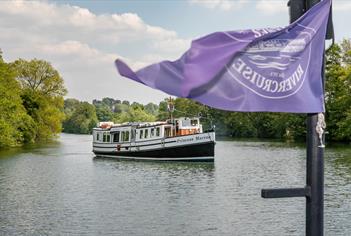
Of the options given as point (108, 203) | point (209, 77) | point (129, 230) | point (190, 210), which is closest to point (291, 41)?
point (209, 77)

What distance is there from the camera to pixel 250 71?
5.32 metres

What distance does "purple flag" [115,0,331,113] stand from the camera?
205 inches

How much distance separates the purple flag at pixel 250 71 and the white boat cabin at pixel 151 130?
41.8 m

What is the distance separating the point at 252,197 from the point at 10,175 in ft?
57.3

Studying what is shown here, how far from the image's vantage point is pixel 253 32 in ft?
17.5

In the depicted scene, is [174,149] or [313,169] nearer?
[313,169]

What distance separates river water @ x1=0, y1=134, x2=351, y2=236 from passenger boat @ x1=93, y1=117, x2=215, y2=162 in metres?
5.02

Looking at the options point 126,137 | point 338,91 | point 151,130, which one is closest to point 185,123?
point 151,130

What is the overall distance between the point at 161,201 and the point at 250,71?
18223mm

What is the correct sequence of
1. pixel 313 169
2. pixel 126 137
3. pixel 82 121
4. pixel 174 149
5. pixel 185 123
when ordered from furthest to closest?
1. pixel 82 121
2. pixel 126 137
3. pixel 185 123
4. pixel 174 149
5. pixel 313 169

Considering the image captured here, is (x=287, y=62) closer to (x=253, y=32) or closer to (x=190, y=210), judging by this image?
(x=253, y=32)

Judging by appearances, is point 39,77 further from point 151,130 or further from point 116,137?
point 151,130

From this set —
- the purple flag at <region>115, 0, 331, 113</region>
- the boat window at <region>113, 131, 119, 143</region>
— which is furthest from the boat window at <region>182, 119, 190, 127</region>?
the purple flag at <region>115, 0, 331, 113</region>

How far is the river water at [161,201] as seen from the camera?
56.9 ft
